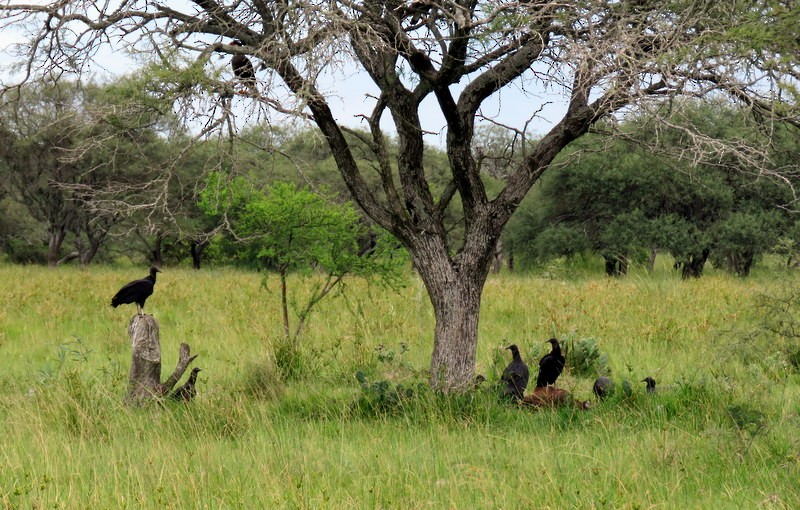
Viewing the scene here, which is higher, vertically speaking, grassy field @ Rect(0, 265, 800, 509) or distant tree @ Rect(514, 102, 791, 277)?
distant tree @ Rect(514, 102, 791, 277)

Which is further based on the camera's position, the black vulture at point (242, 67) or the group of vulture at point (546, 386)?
the group of vulture at point (546, 386)

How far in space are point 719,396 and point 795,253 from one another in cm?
177

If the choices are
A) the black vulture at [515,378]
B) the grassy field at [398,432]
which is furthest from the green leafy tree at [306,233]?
the black vulture at [515,378]

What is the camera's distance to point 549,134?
7145mm

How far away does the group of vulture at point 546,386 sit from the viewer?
267 inches

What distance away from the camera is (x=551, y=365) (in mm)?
6996

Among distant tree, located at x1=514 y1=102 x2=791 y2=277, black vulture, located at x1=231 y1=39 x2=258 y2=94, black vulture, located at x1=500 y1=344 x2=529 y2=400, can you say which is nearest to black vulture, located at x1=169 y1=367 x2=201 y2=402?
black vulture, located at x1=231 y1=39 x2=258 y2=94

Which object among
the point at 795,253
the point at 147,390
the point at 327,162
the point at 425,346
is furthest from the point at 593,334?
the point at 327,162

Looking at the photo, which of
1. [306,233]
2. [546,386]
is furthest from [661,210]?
[546,386]

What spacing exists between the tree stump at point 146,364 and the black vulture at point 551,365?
3456 mm

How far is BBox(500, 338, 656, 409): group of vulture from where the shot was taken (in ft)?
22.2

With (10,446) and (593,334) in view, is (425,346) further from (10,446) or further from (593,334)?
(10,446)

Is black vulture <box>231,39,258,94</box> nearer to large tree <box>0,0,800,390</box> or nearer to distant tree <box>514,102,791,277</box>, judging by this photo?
large tree <box>0,0,800,390</box>

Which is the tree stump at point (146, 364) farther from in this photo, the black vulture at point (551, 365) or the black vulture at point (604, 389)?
the black vulture at point (604, 389)
